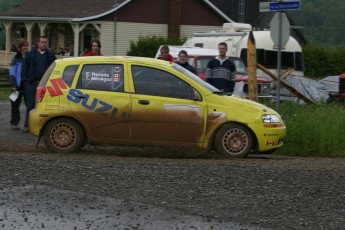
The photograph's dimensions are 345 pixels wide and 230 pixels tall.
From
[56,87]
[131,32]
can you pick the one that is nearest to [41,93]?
[56,87]

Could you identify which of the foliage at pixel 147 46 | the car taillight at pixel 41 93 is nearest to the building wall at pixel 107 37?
the foliage at pixel 147 46

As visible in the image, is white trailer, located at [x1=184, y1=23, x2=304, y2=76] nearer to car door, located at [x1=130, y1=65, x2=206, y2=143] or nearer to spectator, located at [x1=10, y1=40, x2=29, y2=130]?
spectator, located at [x1=10, y1=40, x2=29, y2=130]

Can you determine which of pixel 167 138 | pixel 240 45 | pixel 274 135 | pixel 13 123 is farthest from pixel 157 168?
pixel 240 45

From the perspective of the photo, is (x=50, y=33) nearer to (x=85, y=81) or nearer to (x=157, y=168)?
(x=85, y=81)

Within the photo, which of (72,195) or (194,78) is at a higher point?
(194,78)

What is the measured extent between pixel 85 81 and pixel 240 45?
16.0 m

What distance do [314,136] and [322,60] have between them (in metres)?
29.4

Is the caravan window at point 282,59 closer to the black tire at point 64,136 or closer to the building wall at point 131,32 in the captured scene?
the black tire at point 64,136

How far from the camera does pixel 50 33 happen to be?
51125 mm

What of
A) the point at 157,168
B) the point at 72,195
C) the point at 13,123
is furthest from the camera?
the point at 13,123

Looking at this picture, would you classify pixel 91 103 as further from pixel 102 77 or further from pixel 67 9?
pixel 67 9

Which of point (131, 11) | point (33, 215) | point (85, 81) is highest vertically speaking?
point (131, 11)

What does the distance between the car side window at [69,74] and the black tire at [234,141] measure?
8.37 ft

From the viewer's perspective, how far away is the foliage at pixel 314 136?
48.1ft
